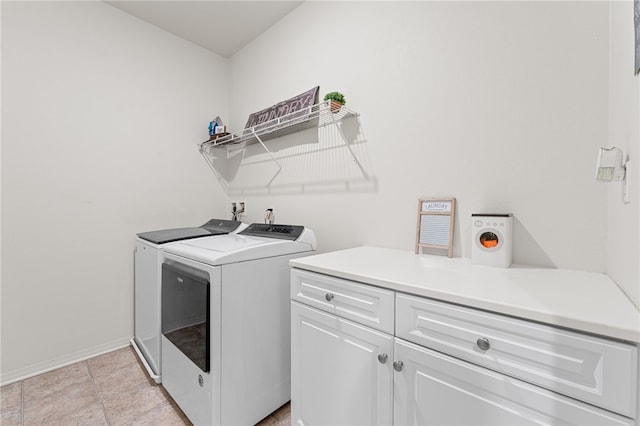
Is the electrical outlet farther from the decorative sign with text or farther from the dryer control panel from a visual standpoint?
the decorative sign with text

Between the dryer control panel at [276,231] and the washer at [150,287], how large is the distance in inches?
8.4

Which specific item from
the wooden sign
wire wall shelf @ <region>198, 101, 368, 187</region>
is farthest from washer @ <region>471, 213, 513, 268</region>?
wire wall shelf @ <region>198, 101, 368, 187</region>

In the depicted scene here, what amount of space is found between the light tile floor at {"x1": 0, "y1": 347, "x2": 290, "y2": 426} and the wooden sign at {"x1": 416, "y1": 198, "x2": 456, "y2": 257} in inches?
50.9

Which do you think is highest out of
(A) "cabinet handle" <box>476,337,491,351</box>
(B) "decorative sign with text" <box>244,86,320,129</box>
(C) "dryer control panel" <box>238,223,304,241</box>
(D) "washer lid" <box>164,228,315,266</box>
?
(B) "decorative sign with text" <box>244,86,320,129</box>

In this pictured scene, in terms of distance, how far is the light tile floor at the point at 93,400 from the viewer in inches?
59.6

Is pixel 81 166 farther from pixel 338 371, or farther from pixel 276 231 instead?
pixel 338 371

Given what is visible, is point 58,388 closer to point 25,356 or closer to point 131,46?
point 25,356

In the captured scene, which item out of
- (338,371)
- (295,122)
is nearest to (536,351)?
(338,371)

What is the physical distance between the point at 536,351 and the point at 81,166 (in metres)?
2.86

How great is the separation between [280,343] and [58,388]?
1.54 meters

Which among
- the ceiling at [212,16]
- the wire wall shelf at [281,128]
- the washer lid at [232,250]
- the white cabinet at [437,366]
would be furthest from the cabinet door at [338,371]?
the ceiling at [212,16]

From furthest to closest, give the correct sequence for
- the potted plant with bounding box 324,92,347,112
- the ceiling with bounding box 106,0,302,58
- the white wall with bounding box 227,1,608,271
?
the ceiling with bounding box 106,0,302,58 < the potted plant with bounding box 324,92,347,112 < the white wall with bounding box 227,1,608,271

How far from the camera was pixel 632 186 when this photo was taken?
2.54ft

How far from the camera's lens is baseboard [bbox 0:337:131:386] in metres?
1.82
